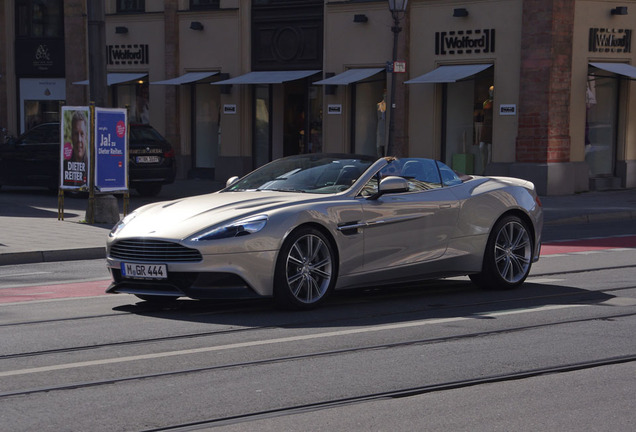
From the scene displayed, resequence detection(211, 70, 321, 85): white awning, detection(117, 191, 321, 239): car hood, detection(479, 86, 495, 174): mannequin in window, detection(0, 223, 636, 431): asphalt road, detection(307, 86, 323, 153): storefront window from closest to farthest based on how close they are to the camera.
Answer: detection(0, 223, 636, 431): asphalt road < detection(117, 191, 321, 239): car hood < detection(479, 86, 495, 174): mannequin in window < detection(211, 70, 321, 85): white awning < detection(307, 86, 323, 153): storefront window

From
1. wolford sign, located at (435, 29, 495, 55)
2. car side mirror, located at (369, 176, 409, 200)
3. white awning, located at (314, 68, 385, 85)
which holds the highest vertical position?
wolford sign, located at (435, 29, 495, 55)

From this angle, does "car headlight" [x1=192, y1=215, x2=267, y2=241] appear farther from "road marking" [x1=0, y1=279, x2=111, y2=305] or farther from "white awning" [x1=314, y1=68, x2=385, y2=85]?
"white awning" [x1=314, y1=68, x2=385, y2=85]

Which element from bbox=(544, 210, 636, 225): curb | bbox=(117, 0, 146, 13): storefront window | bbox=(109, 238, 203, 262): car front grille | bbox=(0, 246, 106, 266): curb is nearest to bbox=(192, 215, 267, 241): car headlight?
bbox=(109, 238, 203, 262): car front grille

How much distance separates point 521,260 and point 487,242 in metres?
0.51

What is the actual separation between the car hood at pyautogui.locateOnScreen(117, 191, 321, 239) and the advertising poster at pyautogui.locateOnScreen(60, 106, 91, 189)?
28.7ft

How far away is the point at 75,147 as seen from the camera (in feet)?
60.1

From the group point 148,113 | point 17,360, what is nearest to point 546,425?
point 17,360

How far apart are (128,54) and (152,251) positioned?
2617 cm

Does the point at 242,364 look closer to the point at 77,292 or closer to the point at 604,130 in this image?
the point at 77,292

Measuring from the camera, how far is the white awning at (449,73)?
26.1 m

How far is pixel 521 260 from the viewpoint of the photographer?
429 inches

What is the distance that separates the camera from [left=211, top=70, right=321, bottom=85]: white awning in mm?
29922

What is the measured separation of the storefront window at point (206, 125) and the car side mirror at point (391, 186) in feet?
75.9

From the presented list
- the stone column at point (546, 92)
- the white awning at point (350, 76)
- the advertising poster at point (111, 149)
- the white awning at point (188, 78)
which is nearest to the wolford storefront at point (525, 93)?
the stone column at point (546, 92)
